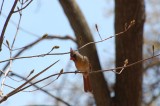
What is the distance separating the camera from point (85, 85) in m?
2.08

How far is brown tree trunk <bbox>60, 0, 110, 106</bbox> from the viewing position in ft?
10.3

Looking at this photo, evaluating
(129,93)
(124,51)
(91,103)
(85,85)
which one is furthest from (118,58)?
(91,103)

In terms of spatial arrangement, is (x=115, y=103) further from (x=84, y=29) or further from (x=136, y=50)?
(x=84, y=29)

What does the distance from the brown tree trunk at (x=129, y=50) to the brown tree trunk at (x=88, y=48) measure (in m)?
0.12

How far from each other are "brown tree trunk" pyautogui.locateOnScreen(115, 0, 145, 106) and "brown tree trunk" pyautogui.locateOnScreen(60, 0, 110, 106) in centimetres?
12

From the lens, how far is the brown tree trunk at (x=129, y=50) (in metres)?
2.96

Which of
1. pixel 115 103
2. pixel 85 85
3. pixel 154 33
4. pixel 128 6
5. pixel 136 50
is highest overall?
pixel 154 33

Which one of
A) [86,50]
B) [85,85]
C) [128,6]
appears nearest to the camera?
[85,85]

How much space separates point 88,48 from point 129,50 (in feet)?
1.15

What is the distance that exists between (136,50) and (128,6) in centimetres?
36

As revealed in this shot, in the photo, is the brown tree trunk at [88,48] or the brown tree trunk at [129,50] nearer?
the brown tree trunk at [129,50]

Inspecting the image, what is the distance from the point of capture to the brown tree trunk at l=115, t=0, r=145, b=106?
2959 mm

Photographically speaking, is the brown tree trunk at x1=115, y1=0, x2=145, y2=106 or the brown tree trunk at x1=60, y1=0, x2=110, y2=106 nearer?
the brown tree trunk at x1=115, y1=0, x2=145, y2=106

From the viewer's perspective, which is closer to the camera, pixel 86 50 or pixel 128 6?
pixel 128 6
